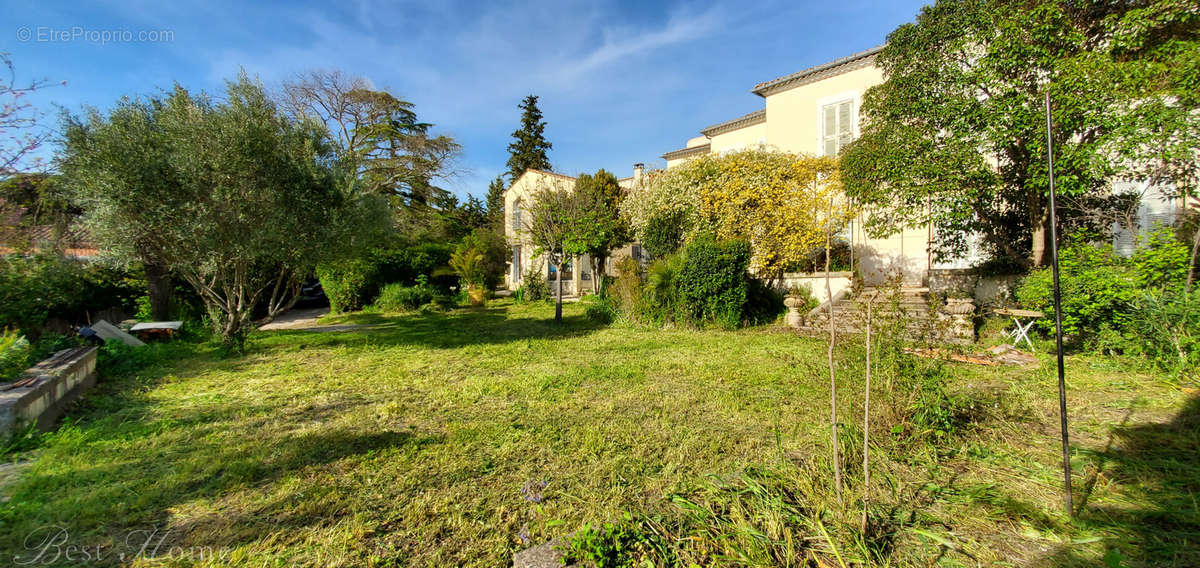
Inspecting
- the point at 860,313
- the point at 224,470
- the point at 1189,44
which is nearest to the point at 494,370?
the point at 224,470

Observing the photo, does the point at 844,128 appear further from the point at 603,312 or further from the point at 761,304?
the point at 603,312

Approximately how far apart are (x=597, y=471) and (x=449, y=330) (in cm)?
722

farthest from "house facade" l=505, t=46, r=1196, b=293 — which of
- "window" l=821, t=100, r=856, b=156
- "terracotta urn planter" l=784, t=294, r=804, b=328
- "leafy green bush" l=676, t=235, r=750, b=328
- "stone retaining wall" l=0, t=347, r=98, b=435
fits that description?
"stone retaining wall" l=0, t=347, r=98, b=435

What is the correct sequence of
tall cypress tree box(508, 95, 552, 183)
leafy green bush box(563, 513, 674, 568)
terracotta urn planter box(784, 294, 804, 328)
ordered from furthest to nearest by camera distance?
tall cypress tree box(508, 95, 552, 183)
terracotta urn planter box(784, 294, 804, 328)
leafy green bush box(563, 513, 674, 568)

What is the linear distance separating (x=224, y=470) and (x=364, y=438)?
2.88 ft

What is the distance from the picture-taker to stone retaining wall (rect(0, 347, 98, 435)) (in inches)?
136

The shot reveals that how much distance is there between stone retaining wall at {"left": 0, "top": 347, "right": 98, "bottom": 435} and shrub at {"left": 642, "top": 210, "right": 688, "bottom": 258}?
10711 millimetres

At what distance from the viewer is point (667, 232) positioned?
1235 cm

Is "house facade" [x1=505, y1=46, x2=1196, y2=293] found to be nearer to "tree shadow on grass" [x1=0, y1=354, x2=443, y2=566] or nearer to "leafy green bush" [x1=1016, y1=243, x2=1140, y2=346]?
"leafy green bush" [x1=1016, y1=243, x2=1140, y2=346]

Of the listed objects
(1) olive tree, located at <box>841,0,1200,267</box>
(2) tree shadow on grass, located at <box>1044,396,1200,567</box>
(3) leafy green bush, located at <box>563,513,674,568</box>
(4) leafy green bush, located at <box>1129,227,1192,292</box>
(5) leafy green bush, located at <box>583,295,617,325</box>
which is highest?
(1) olive tree, located at <box>841,0,1200,267</box>

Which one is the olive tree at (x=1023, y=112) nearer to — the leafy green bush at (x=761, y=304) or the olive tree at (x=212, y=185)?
the leafy green bush at (x=761, y=304)

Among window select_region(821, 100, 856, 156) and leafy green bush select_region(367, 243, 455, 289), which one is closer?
window select_region(821, 100, 856, 156)

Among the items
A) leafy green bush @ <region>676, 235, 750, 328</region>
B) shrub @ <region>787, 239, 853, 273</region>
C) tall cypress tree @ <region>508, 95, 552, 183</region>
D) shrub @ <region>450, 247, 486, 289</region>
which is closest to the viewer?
leafy green bush @ <region>676, 235, 750, 328</region>

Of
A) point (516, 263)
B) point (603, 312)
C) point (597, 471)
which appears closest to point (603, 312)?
Result: point (603, 312)
